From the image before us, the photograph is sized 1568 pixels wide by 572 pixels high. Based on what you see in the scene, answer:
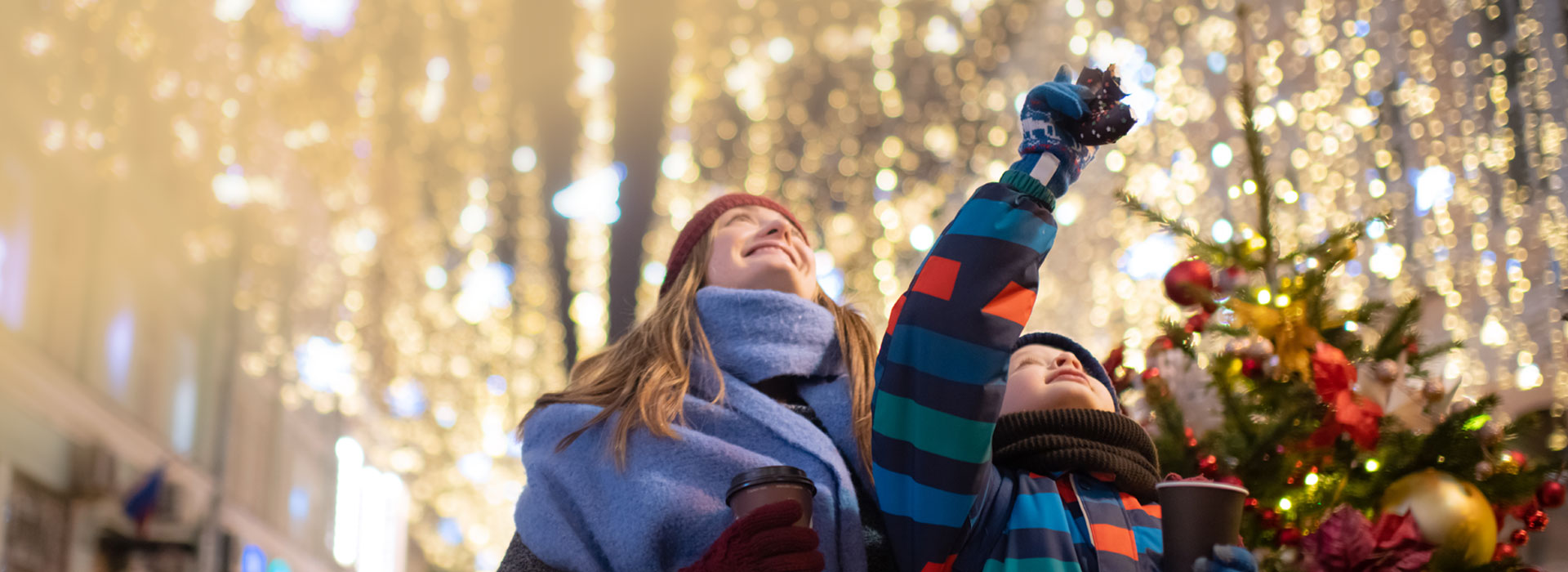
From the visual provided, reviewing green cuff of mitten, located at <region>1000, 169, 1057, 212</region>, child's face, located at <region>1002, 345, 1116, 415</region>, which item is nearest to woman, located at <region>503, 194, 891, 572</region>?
child's face, located at <region>1002, 345, 1116, 415</region>

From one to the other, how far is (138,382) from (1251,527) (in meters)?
8.16

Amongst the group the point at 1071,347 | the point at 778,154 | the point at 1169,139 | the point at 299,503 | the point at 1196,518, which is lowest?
the point at 299,503

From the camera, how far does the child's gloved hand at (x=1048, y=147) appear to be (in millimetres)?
1456

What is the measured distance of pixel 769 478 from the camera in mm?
1455

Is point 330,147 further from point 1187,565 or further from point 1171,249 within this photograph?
point 1187,565

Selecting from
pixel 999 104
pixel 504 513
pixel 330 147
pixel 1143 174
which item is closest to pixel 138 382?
pixel 330 147

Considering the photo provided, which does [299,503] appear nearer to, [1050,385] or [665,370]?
[665,370]

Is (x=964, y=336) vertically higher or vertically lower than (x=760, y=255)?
lower

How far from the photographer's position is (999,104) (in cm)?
630

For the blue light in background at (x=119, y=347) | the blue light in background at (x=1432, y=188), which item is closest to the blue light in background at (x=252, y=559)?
the blue light in background at (x=119, y=347)

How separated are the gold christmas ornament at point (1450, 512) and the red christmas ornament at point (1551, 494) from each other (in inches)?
4.9

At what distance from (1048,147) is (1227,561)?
0.54 m

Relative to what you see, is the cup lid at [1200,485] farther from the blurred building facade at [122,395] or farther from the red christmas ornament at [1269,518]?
the blurred building facade at [122,395]

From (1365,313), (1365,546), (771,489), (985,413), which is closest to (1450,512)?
(1365,546)
